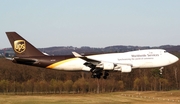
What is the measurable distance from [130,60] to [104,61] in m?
4.57

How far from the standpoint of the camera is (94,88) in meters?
182

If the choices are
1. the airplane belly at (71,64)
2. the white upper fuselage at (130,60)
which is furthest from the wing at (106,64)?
the airplane belly at (71,64)

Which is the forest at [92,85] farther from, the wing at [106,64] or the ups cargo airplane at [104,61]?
the wing at [106,64]

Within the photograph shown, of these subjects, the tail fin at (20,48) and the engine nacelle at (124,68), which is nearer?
the engine nacelle at (124,68)

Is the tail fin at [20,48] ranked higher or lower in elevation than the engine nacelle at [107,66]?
higher

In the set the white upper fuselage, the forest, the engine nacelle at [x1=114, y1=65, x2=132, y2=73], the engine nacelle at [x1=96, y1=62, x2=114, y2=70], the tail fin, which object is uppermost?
the tail fin

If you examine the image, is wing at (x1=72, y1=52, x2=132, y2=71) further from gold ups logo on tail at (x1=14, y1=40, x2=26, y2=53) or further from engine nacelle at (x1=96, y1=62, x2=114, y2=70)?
gold ups logo on tail at (x1=14, y1=40, x2=26, y2=53)

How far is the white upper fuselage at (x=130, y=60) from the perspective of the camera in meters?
71.4

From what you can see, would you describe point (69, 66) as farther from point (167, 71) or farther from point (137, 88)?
point (167, 71)

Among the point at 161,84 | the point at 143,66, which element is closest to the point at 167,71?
the point at 161,84

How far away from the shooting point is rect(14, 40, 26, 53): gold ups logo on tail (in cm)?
7661

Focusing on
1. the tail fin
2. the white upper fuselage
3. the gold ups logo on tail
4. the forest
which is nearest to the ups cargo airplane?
the white upper fuselage

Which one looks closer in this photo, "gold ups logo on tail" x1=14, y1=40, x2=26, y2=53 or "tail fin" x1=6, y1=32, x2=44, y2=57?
"tail fin" x1=6, y1=32, x2=44, y2=57

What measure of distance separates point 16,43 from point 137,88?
116840 millimetres
